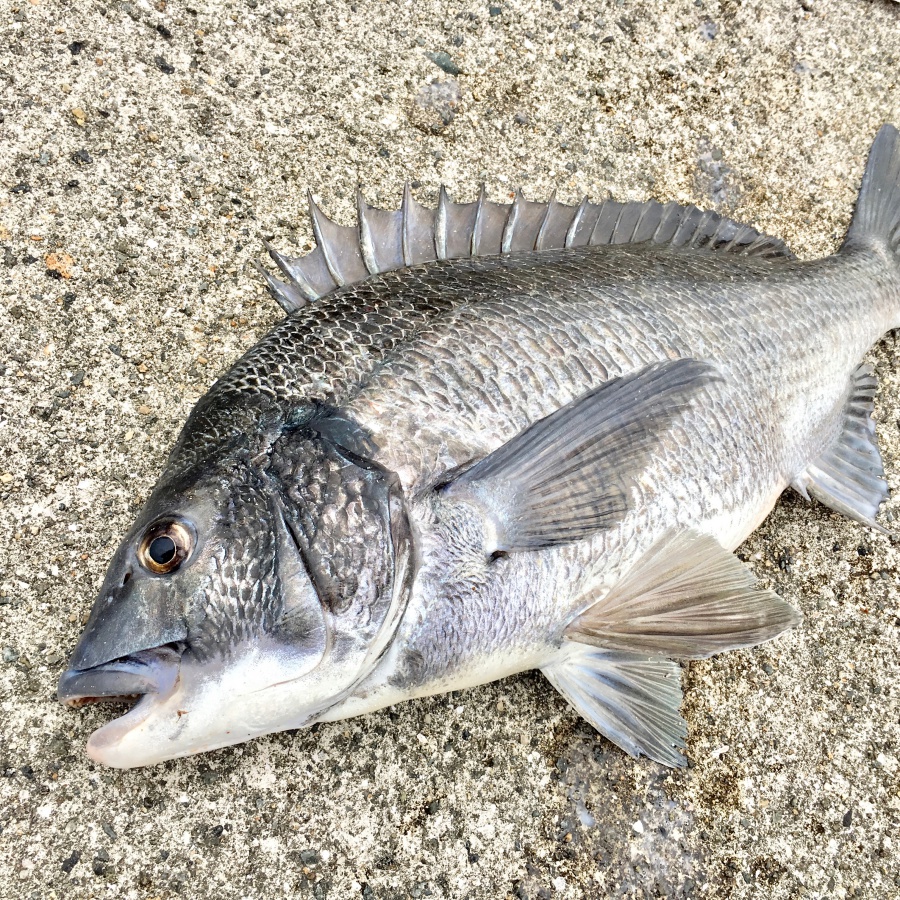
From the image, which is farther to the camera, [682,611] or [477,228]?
[477,228]

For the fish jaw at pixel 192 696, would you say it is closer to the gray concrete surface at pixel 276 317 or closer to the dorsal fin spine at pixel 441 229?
the gray concrete surface at pixel 276 317

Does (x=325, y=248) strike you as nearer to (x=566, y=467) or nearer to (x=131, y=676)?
(x=566, y=467)

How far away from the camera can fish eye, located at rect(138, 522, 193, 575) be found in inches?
51.2

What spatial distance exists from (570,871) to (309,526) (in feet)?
3.70

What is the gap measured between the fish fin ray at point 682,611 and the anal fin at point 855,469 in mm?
663

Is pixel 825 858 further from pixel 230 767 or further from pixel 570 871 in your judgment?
pixel 230 767

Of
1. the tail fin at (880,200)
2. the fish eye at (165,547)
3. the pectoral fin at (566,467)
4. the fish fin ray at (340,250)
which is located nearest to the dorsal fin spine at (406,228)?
the fish fin ray at (340,250)

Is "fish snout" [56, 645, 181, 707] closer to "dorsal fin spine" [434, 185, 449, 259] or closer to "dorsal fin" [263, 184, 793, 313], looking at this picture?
"dorsal fin" [263, 184, 793, 313]

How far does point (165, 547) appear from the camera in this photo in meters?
1.30

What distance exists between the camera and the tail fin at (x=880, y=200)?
8.16 ft

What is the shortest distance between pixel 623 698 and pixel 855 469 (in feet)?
3.64

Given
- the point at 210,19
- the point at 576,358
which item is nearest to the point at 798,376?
the point at 576,358

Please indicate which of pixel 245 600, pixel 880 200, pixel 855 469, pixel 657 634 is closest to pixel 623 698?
pixel 657 634

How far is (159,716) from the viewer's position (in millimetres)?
1272
